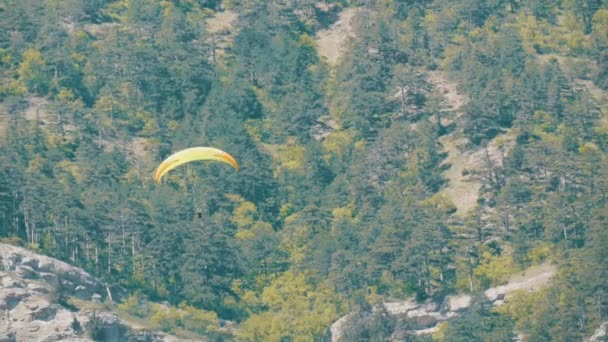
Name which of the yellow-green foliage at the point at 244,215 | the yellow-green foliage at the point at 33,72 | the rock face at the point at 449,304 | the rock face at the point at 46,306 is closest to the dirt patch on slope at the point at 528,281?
the rock face at the point at 449,304

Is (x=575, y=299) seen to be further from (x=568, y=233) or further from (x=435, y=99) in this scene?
(x=435, y=99)

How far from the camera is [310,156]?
161 m

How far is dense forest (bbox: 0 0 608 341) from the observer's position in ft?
448

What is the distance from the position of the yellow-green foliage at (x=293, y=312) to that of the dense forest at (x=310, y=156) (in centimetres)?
16

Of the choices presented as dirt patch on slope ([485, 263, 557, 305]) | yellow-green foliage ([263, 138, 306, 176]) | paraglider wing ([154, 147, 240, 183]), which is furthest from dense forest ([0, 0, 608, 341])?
paraglider wing ([154, 147, 240, 183])

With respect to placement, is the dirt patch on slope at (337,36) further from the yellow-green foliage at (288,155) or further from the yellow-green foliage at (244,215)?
the yellow-green foliage at (244,215)

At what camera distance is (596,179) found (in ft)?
474

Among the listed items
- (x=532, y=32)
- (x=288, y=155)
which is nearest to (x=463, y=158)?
(x=288, y=155)

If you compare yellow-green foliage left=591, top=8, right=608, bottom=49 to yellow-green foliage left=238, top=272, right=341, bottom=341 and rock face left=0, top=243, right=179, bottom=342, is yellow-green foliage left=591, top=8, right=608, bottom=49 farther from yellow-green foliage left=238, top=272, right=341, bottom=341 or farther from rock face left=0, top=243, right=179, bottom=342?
rock face left=0, top=243, right=179, bottom=342

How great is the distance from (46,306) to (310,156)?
43.3 metres

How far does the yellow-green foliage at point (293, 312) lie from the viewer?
13475 centimetres

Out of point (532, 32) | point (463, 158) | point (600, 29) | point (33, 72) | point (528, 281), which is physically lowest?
point (528, 281)

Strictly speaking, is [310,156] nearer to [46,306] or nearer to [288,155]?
[288,155]

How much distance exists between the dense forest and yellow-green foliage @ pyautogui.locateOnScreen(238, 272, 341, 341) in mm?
162
